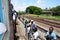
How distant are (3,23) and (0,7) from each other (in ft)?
0.31

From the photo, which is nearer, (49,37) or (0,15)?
(0,15)

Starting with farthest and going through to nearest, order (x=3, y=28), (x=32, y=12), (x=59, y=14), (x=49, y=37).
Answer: (x=32, y=12)
(x=59, y=14)
(x=49, y=37)
(x=3, y=28)

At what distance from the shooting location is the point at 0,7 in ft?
3.40

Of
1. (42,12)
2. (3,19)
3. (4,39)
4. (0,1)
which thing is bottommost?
(42,12)

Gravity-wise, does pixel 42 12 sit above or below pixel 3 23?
below

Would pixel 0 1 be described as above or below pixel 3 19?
above

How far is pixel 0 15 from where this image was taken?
41.5 inches

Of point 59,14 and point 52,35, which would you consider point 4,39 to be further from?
point 59,14

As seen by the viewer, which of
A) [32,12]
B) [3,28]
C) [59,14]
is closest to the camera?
[3,28]

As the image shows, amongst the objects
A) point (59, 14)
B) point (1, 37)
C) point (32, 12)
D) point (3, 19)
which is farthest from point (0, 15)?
point (32, 12)

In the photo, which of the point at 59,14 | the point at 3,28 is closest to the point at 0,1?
the point at 3,28

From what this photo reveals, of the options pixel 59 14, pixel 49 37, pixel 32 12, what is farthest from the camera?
pixel 32 12

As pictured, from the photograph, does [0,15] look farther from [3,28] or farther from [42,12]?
[42,12]

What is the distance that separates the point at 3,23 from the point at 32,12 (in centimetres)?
10913
